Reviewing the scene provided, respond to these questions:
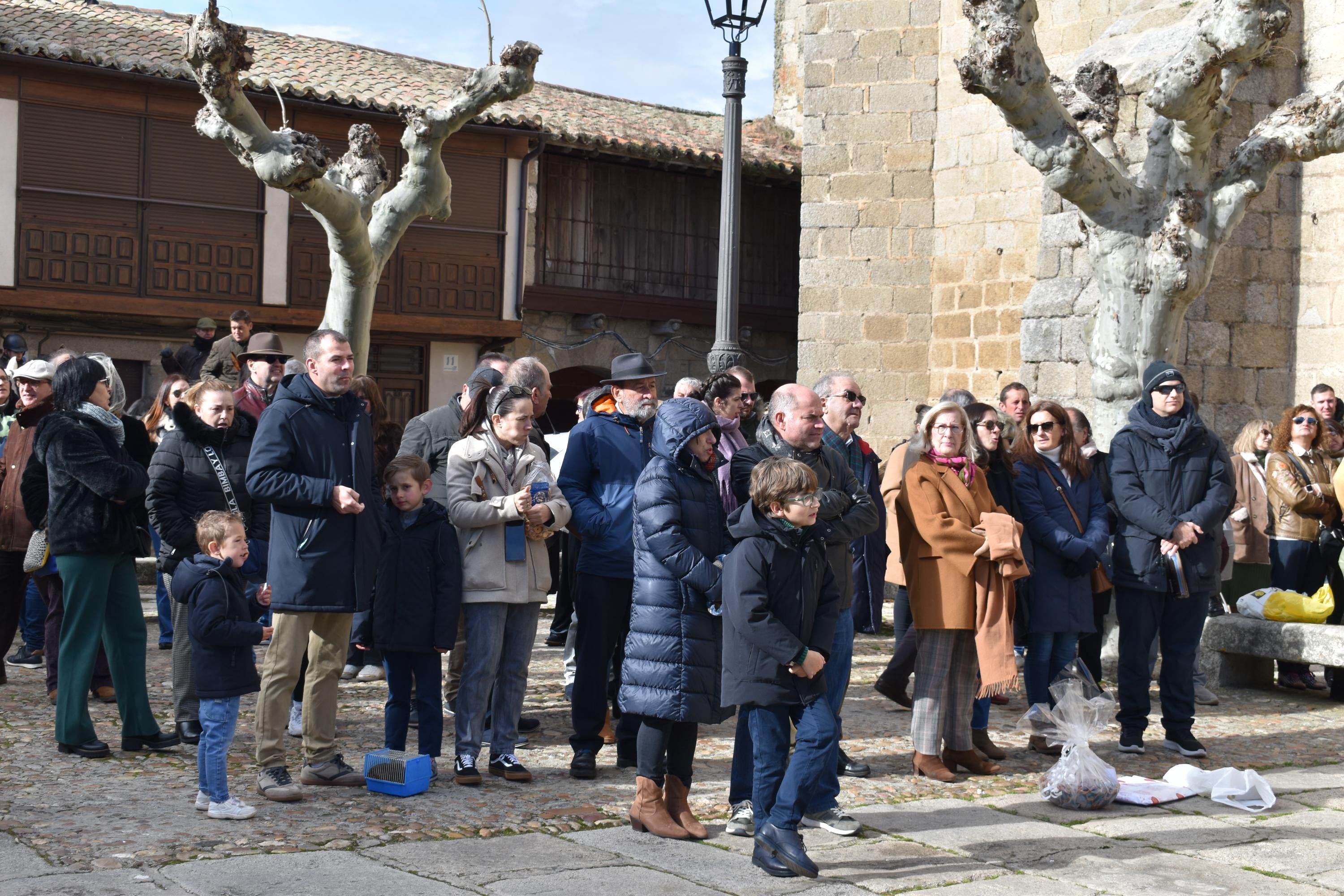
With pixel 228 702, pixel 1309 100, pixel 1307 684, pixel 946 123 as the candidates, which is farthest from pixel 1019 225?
pixel 228 702

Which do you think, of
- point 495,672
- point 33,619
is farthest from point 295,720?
point 33,619

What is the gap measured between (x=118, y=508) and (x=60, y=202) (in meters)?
13.6

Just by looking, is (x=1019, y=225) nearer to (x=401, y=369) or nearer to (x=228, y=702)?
(x=401, y=369)

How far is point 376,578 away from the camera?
607cm

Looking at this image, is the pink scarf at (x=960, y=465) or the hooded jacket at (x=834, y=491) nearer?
the hooded jacket at (x=834, y=491)

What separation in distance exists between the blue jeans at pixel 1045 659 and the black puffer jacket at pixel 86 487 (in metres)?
4.13

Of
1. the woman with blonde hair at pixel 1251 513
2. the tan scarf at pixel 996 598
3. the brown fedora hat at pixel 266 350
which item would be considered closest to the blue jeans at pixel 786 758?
the tan scarf at pixel 996 598

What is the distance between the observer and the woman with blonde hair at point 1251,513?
9.49m

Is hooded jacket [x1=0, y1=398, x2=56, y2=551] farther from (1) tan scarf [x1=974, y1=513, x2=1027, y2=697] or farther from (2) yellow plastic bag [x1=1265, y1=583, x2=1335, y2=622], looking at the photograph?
(2) yellow plastic bag [x1=1265, y1=583, x2=1335, y2=622]

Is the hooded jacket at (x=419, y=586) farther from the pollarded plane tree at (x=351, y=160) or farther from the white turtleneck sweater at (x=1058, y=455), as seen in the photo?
the pollarded plane tree at (x=351, y=160)

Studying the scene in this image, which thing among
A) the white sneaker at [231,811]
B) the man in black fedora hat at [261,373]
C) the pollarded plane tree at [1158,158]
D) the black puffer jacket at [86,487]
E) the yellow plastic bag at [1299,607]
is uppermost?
the pollarded plane tree at [1158,158]

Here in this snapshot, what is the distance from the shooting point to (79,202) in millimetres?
18781

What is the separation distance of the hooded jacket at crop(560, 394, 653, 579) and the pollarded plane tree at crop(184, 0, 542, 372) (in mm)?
5197

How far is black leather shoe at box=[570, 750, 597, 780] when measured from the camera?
20.4 feet
